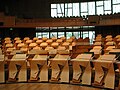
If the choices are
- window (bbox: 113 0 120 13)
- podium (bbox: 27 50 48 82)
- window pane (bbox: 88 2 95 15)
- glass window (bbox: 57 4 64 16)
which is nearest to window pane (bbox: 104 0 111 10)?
window (bbox: 113 0 120 13)

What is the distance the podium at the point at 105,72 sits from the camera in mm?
5961

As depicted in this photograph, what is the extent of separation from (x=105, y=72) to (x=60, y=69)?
1386 millimetres

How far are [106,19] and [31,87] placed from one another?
38.3ft

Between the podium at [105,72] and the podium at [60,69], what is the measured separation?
92cm

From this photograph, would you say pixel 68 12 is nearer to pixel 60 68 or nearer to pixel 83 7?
pixel 83 7

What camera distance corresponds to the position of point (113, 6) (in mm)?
21828

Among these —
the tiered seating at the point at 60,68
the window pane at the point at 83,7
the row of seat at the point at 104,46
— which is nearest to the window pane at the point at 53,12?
the window pane at the point at 83,7

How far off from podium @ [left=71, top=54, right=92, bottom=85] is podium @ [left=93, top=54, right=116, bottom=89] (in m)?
0.23

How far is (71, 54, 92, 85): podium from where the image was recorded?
21.4 feet

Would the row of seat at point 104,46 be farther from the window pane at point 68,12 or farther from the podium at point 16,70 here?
the window pane at point 68,12


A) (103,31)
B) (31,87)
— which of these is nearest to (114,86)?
(31,87)

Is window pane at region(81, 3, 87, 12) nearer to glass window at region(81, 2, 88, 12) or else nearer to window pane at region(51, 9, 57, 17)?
glass window at region(81, 2, 88, 12)

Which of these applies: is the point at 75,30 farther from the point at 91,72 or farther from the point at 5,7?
the point at 91,72

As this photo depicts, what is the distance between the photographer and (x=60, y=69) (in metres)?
7.11
